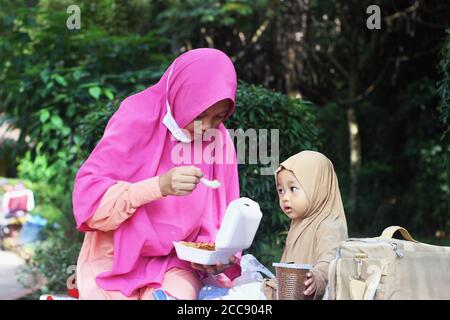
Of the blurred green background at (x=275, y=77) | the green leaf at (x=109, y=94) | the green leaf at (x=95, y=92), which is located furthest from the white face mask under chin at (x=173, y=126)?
the blurred green background at (x=275, y=77)

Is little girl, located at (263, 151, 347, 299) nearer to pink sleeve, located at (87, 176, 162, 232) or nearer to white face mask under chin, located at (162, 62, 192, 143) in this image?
white face mask under chin, located at (162, 62, 192, 143)

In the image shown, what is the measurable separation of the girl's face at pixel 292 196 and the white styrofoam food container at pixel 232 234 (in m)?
0.31

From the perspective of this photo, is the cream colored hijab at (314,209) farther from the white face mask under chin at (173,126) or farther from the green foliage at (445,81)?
the green foliage at (445,81)

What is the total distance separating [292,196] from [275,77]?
23.8 ft

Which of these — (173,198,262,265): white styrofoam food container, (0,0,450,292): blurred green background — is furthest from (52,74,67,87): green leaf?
(173,198,262,265): white styrofoam food container

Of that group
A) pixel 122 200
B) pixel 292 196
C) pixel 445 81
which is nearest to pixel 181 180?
pixel 122 200

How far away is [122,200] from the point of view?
2650 mm

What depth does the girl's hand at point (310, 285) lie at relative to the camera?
250cm

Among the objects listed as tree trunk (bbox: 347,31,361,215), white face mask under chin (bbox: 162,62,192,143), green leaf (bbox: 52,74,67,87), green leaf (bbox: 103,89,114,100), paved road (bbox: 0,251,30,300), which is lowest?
paved road (bbox: 0,251,30,300)

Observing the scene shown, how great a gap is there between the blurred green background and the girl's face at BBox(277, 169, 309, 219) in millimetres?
3623

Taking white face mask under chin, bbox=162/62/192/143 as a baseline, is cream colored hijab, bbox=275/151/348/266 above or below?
below

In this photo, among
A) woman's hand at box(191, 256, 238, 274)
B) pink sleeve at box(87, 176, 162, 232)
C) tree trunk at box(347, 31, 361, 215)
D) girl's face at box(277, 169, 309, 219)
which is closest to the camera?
pink sleeve at box(87, 176, 162, 232)

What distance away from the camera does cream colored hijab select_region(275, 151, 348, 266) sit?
111 inches
